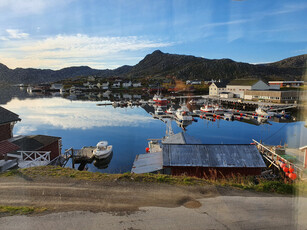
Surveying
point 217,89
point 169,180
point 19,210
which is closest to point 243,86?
point 217,89

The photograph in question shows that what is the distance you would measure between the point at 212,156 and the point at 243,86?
69.3 metres

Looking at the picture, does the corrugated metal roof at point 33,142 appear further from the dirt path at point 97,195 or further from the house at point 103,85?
the house at point 103,85

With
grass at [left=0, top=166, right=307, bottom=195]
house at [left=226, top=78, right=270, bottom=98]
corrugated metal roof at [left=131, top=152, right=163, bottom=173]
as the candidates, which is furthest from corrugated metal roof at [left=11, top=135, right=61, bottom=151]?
house at [left=226, top=78, right=270, bottom=98]

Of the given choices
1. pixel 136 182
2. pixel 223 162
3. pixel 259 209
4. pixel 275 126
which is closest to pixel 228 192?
pixel 259 209

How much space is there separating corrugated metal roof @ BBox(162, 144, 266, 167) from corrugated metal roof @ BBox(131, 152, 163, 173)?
964mm

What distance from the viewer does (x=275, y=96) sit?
196ft

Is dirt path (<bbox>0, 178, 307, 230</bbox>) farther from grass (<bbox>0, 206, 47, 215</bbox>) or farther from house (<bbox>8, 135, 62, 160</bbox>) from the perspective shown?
house (<bbox>8, 135, 62, 160</bbox>)

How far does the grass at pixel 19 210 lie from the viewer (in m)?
5.53

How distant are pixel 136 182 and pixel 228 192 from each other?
309cm

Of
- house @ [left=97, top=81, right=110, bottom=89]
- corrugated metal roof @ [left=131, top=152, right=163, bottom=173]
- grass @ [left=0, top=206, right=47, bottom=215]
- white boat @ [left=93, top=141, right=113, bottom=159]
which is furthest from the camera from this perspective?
house @ [left=97, top=81, right=110, bottom=89]

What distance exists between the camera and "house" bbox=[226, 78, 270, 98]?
2859 inches

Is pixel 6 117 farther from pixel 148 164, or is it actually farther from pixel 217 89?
pixel 217 89

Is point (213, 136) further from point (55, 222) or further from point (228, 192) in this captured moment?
point (55, 222)

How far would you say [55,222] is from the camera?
506cm
